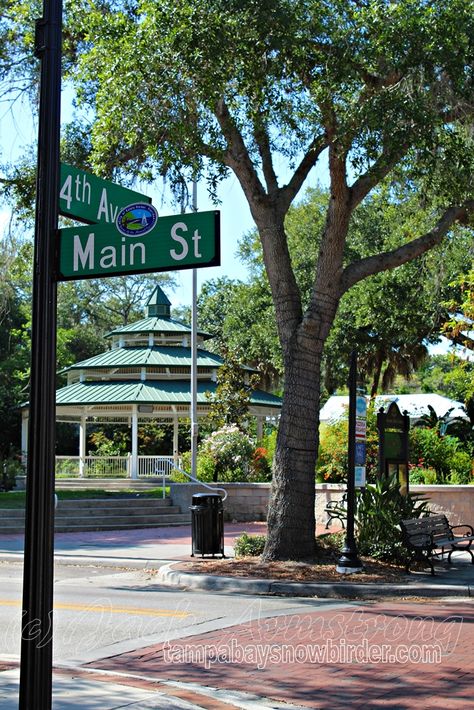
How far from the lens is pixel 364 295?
107 ft

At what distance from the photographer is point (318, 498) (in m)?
22.2

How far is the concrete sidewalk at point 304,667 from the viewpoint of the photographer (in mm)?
6281

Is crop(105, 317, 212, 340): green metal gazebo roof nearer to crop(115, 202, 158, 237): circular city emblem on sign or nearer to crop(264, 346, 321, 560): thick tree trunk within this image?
crop(264, 346, 321, 560): thick tree trunk

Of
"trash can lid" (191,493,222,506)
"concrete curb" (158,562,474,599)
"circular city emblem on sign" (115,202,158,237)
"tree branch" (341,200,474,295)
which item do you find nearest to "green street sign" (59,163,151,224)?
"circular city emblem on sign" (115,202,158,237)

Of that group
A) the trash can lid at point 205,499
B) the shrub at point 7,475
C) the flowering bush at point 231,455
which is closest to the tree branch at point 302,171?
the trash can lid at point 205,499

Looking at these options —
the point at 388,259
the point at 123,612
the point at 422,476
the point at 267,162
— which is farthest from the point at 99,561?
the point at 422,476

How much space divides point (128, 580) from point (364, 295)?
2065cm

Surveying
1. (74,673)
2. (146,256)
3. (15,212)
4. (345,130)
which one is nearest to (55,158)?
(146,256)

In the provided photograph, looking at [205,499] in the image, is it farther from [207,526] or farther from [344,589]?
[344,589]

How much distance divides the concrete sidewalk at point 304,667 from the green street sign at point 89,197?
3235 mm

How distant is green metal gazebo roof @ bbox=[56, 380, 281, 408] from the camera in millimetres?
30719

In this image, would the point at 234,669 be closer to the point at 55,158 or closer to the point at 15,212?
the point at 55,158

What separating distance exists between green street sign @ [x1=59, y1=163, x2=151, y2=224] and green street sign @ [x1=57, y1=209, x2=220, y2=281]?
396 millimetres

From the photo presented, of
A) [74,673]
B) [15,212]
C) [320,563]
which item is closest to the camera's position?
[74,673]
